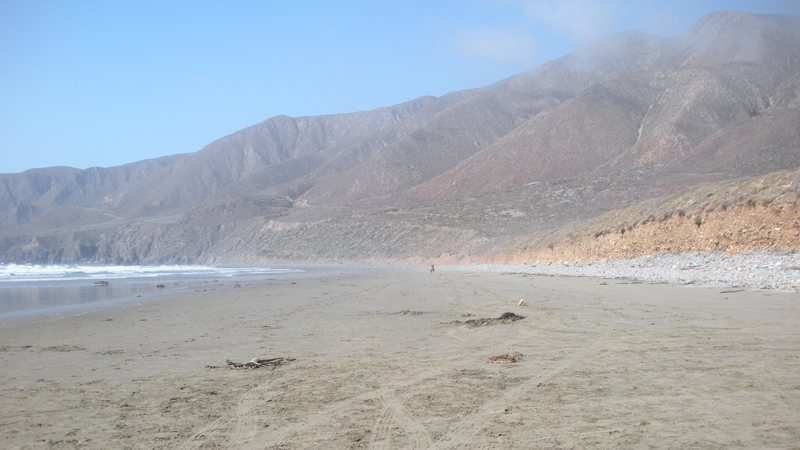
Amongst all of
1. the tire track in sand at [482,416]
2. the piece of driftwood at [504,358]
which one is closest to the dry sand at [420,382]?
the tire track in sand at [482,416]

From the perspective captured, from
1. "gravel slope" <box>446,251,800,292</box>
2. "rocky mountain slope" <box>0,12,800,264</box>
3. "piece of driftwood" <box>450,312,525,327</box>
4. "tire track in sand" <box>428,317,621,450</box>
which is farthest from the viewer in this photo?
"rocky mountain slope" <box>0,12,800,264</box>

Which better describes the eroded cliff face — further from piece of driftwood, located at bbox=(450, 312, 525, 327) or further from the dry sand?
piece of driftwood, located at bbox=(450, 312, 525, 327)

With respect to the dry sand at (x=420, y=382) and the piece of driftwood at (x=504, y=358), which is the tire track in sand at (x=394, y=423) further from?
the piece of driftwood at (x=504, y=358)

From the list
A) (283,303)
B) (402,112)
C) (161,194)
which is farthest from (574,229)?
(402,112)

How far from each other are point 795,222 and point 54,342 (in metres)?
21.1

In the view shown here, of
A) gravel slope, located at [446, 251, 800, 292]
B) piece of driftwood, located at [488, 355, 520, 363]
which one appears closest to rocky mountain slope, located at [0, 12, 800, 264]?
gravel slope, located at [446, 251, 800, 292]

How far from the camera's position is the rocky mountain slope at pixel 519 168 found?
1969 inches

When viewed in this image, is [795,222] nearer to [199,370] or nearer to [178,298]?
[199,370]

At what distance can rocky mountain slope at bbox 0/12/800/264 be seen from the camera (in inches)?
1969

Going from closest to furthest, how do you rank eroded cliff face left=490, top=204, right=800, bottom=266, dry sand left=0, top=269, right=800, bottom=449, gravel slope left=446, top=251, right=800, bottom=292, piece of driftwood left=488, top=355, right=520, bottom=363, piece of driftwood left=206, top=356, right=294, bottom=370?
dry sand left=0, top=269, right=800, bottom=449, piece of driftwood left=488, top=355, right=520, bottom=363, piece of driftwood left=206, top=356, right=294, bottom=370, gravel slope left=446, top=251, right=800, bottom=292, eroded cliff face left=490, top=204, right=800, bottom=266

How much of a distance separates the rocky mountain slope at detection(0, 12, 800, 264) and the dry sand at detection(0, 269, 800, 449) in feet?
68.8

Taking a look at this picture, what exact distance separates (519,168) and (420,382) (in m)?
68.1

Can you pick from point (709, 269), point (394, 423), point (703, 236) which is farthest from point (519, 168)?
point (394, 423)

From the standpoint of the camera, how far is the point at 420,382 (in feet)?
19.2
